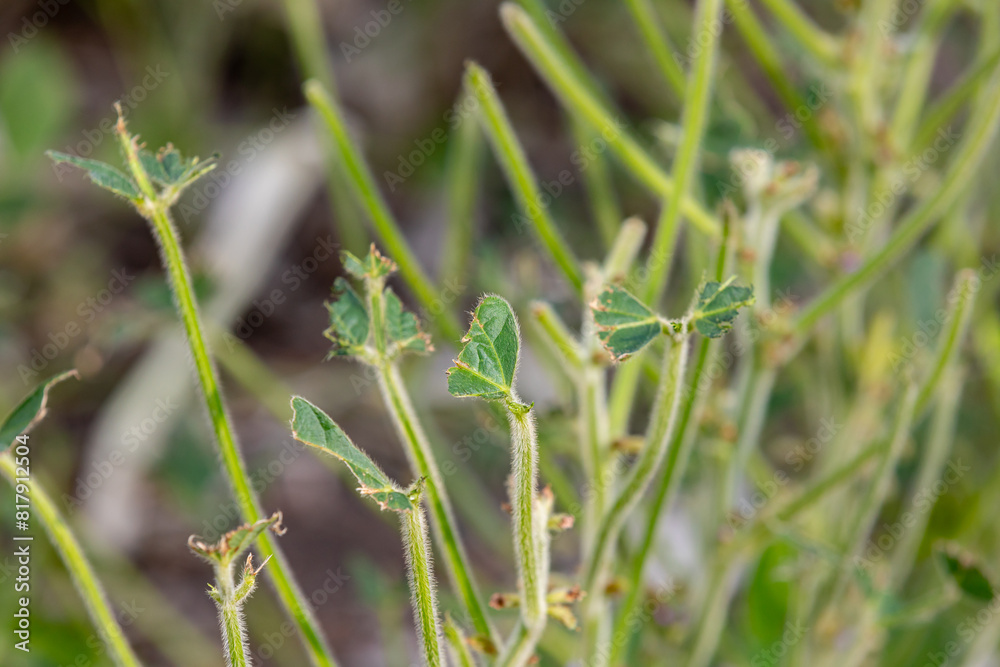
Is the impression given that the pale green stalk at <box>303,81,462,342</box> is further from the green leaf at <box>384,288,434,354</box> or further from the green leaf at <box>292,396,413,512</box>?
the green leaf at <box>292,396,413,512</box>

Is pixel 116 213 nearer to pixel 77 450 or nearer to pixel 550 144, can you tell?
pixel 77 450

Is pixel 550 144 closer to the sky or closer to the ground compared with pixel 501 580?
closer to the sky

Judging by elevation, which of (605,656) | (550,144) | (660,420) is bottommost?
(605,656)

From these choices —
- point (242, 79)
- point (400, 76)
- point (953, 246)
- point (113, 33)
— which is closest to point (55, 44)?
point (113, 33)

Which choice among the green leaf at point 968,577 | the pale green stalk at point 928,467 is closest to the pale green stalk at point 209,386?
the green leaf at point 968,577

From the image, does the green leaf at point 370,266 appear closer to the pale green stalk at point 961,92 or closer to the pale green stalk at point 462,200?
the pale green stalk at point 462,200

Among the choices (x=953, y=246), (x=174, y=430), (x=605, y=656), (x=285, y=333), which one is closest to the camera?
(x=605, y=656)
